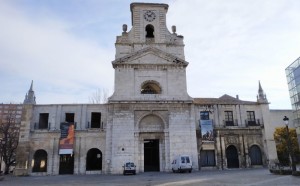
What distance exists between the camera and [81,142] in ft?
106

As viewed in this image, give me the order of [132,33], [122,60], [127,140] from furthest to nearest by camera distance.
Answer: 1. [132,33]
2. [122,60]
3. [127,140]

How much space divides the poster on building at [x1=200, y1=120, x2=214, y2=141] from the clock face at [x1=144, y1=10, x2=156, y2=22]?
15.1 meters

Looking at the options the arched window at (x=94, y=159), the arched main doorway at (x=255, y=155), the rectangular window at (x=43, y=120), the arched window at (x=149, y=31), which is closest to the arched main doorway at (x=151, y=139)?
the arched window at (x=94, y=159)

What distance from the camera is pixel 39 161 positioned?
105ft

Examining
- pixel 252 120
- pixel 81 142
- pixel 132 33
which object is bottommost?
pixel 81 142

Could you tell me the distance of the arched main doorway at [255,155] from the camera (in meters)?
34.8

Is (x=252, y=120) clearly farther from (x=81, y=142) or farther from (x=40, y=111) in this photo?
(x=40, y=111)

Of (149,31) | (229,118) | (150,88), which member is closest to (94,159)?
(150,88)

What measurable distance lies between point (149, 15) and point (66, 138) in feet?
62.5

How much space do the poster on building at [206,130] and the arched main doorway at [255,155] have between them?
5689 mm

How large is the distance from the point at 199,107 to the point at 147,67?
8656 mm

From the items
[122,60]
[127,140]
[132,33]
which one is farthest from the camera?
[132,33]

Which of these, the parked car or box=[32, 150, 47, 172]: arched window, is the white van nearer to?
the parked car

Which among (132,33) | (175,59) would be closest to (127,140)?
(175,59)
